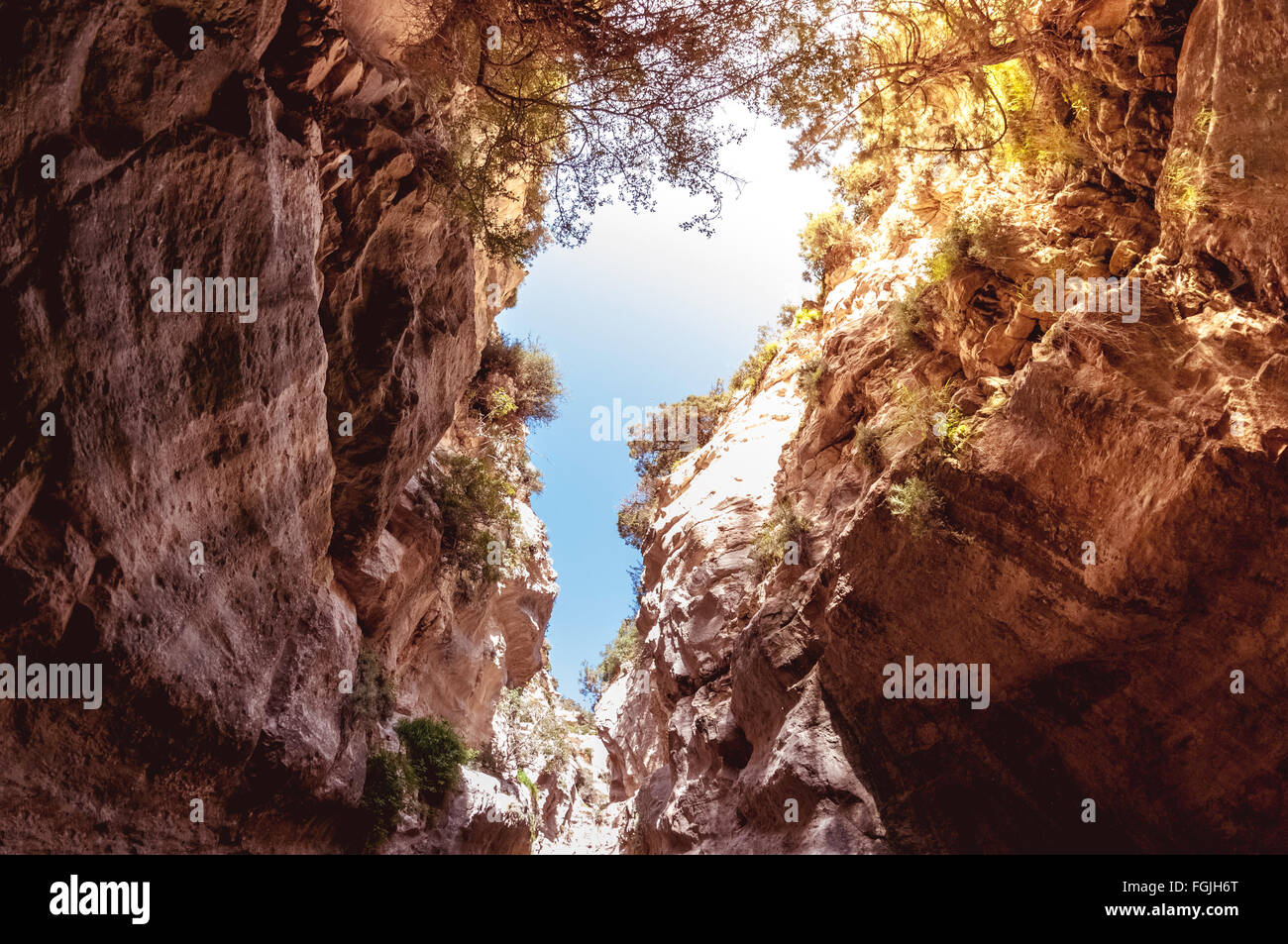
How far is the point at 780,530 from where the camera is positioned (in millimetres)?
12812

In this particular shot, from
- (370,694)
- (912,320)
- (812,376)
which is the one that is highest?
(812,376)

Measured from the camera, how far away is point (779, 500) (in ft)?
45.6

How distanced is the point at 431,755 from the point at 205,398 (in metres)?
6.73

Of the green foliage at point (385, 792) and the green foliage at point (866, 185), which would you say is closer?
the green foliage at point (385, 792)

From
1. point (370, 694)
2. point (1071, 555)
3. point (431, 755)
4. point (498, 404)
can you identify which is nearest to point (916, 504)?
point (1071, 555)

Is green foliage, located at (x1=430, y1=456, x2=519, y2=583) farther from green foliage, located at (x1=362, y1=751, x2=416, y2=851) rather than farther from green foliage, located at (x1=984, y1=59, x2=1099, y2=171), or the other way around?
green foliage, located at (x1=984, y1=59, x2=1099, y2=171)

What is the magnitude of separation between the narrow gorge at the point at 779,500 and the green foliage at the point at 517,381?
5.51 m

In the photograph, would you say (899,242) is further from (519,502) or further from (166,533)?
(166,533)

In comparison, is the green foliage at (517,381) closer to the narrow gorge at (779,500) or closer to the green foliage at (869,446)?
the narrow gorge at (779,500)

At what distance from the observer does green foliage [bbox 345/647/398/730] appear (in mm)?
10180

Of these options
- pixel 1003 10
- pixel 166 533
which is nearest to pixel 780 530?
pixel 1003 10

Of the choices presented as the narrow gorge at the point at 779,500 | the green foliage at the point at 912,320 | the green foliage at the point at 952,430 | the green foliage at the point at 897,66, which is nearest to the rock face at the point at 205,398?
the narrow gorge at the point at 779,500

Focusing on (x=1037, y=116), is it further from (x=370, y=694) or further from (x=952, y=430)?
(x=370, y=694)

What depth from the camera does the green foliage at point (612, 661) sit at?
26.2m
